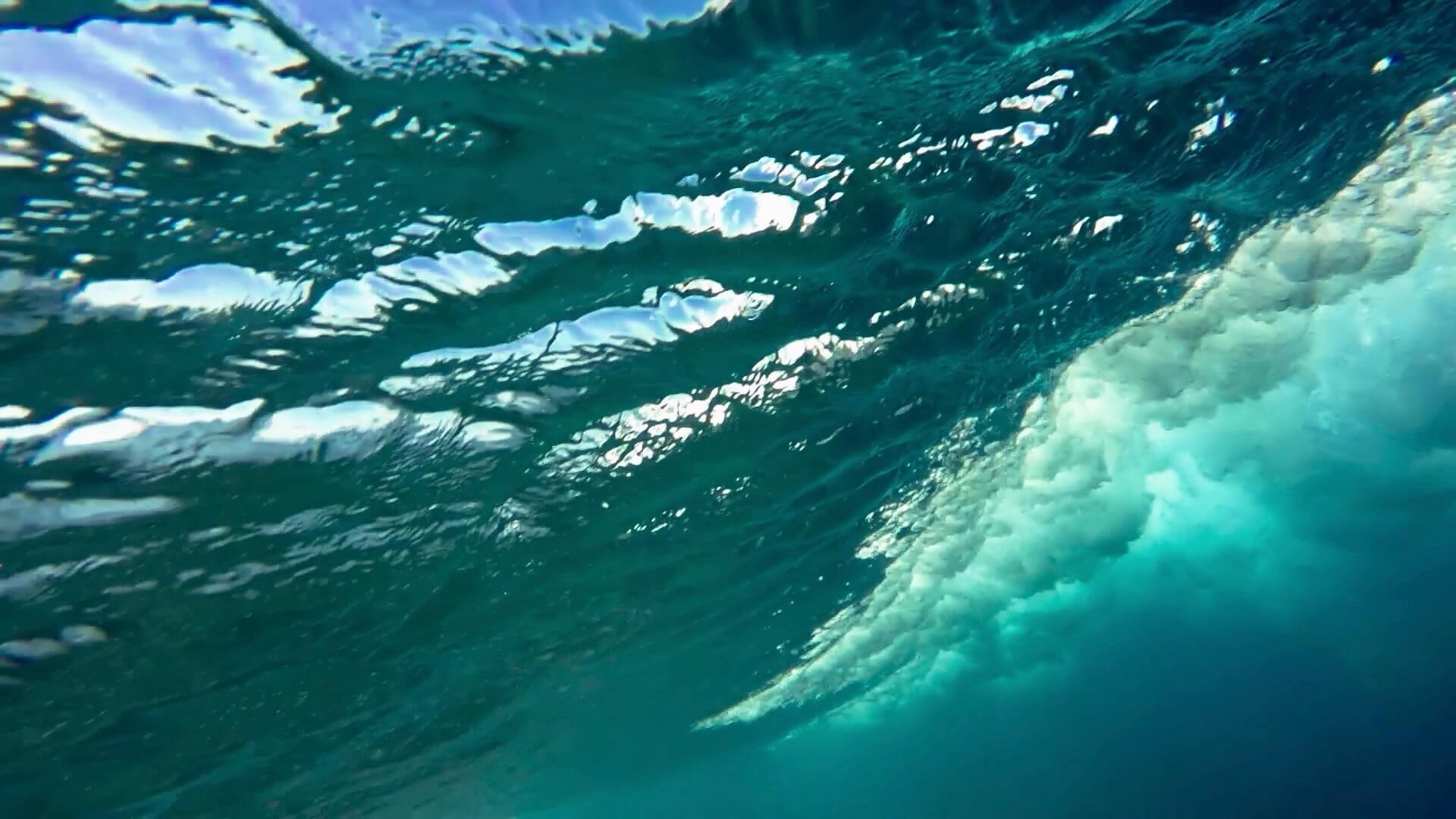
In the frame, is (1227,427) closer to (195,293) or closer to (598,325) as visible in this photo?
(598,325)

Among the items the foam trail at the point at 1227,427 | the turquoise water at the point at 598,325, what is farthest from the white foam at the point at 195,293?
the foam trail at the point at 1227,427

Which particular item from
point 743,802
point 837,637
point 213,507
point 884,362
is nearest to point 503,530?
point 213,507

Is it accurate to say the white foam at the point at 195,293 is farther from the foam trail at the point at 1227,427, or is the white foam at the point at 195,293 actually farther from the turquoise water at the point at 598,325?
the foam trail at the point at 1227,427

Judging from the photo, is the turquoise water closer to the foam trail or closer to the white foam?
the white foam

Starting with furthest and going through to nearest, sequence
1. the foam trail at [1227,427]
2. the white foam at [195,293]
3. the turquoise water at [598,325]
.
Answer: the foam trail at [1227,427], the white foam at [195,293], the turquoise water at [598,325]

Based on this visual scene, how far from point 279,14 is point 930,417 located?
1133 cm

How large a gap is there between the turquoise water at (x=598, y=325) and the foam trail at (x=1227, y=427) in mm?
184

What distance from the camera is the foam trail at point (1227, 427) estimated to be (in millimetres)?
13180

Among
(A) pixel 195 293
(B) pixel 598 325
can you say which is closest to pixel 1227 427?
(B) pixel 598 325

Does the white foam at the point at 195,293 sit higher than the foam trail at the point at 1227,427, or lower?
higher

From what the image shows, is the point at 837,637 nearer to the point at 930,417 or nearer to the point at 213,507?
the point at 930,417

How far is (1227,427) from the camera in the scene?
21656mm

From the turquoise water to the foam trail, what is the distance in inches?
7.2

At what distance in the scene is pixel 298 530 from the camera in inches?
380
